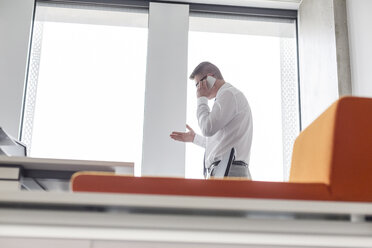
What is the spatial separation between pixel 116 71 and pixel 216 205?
3713mm

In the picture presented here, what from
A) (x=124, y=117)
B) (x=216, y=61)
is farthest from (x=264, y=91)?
(x=124, y=117)

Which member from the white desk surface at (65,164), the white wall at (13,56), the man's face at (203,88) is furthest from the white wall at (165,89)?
the white desk surface at (65,164)

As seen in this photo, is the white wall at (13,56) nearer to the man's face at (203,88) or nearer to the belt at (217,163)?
the man's face at (203,88)

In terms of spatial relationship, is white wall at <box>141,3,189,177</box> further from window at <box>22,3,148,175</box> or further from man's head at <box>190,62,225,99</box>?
man's head at <box>190,62,225,99</box>

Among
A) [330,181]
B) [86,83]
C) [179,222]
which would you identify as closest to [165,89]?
[86,83]

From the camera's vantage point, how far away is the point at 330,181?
1.22m

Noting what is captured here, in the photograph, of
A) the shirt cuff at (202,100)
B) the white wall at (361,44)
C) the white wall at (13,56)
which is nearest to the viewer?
the shirt cuff at (202,100)

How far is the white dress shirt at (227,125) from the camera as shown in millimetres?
2885

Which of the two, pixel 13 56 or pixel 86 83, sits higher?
pixel 13 56

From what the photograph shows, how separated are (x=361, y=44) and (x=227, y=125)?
147 cm

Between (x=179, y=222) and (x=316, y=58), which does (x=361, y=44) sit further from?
(x=179, y=222)

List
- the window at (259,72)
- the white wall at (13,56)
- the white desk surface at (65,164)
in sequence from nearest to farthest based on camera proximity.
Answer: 1. the white desk surface at (65,164)
2. the white wall at (13,56)
3. the window at (259,72)

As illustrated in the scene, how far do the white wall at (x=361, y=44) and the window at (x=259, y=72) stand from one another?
0.87m

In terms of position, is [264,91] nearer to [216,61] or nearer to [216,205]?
[216,61]
